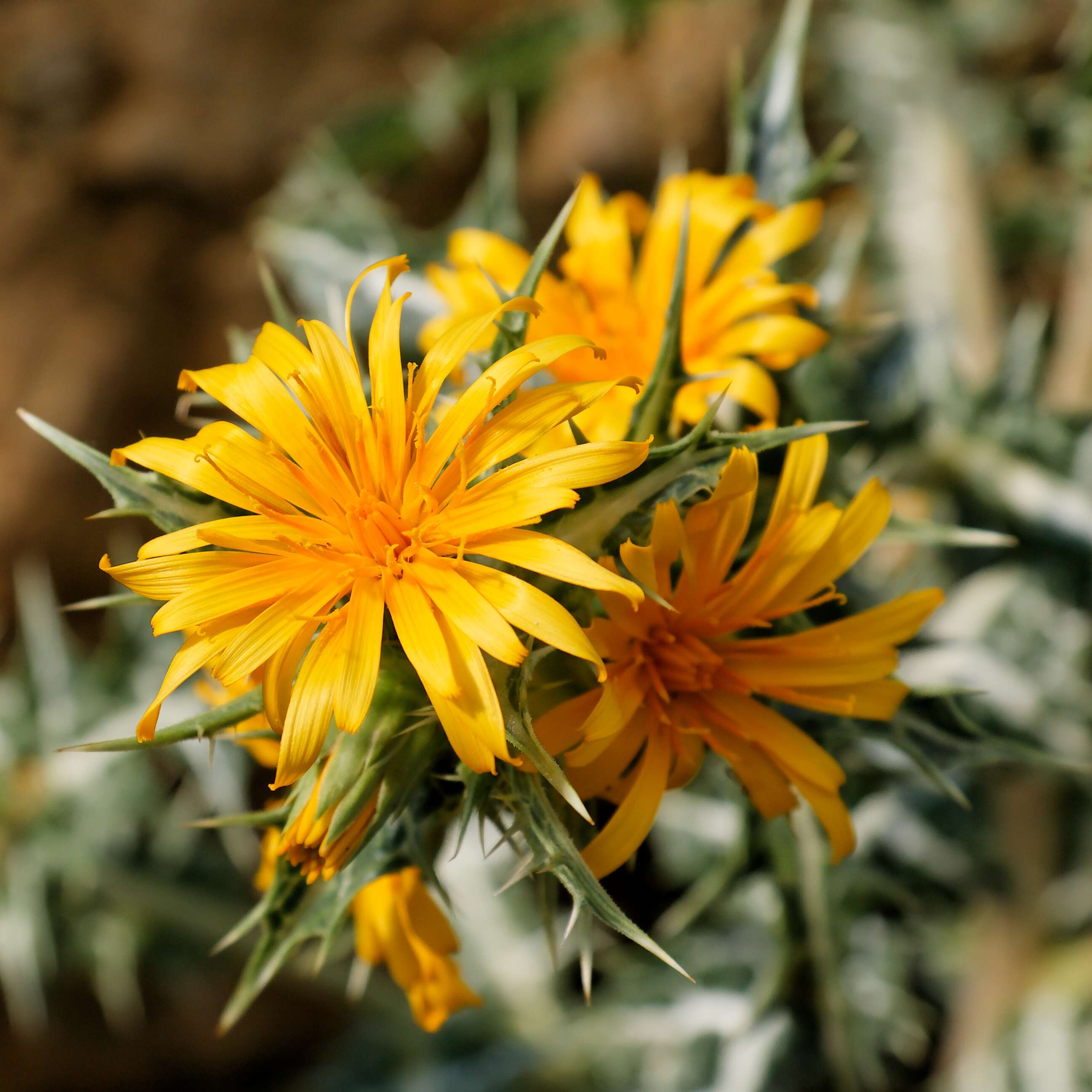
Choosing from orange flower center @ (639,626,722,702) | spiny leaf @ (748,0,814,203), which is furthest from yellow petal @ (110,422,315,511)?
spiny leaf @ (748,0,814,203)

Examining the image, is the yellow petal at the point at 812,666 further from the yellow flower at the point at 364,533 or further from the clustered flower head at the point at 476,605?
the yellow flower at the point at 364,533

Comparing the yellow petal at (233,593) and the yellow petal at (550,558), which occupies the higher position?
the yellow petal at (550,558)

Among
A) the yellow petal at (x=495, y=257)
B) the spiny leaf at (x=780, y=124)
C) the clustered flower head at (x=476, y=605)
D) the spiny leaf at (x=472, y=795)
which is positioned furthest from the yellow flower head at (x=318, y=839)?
the spiny leaf at (x=780, y=124)

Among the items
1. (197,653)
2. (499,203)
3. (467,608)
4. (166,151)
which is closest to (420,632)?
(467,608)

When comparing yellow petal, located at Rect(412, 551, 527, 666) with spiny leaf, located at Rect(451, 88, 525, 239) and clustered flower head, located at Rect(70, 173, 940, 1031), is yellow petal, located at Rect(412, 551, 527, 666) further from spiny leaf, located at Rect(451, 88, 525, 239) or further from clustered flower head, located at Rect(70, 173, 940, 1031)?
spiny leaf, located at Rect(451, 88, 525, 239)

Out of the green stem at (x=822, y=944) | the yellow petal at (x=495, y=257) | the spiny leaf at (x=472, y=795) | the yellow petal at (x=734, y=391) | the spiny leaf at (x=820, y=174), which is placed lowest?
the green stem at (x=822, y=944)

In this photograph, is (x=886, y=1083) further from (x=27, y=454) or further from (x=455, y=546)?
(x=27, y=454)
